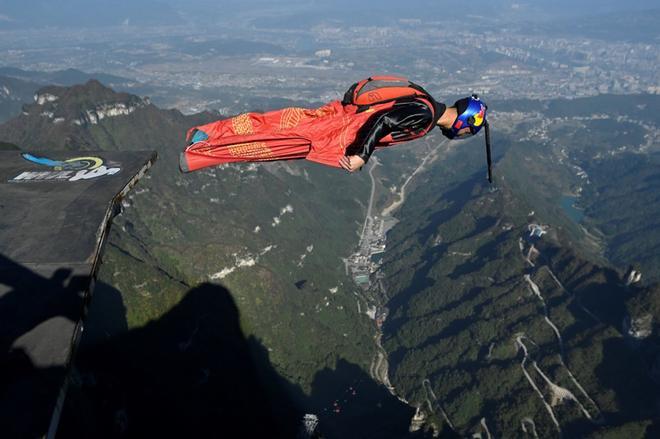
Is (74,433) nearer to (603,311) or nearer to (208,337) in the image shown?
(208,337)

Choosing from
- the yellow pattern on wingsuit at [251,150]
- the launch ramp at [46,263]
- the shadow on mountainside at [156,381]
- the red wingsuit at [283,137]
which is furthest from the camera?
the yellow pattern on wingsuit at [251,150]

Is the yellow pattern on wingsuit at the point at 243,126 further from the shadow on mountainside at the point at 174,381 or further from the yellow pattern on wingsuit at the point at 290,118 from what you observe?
the shadow on mountainside at the point at 174,381

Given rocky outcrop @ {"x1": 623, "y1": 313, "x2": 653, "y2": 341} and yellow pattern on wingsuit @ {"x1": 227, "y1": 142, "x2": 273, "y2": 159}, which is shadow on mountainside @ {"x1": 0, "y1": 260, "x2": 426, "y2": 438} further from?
rocky outcrop @ {"x1": 623, "y1": 313, "x2": 653, "y2": 341}

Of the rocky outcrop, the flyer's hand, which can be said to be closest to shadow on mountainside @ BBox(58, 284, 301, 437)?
the flyer's hand

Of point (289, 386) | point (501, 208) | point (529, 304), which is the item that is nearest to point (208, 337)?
point (289, 386)

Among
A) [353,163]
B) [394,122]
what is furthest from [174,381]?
[394,122]

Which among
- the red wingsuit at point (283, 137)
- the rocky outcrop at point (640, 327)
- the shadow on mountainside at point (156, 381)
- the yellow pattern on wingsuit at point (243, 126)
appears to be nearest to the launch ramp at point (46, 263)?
the shadow on mountainside at point (156, 381)
